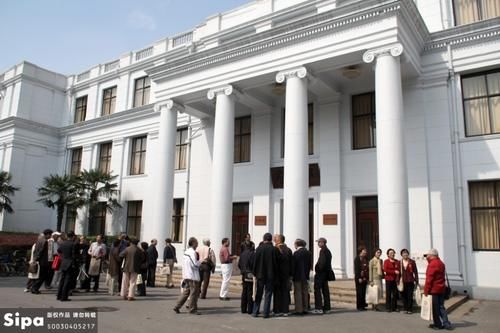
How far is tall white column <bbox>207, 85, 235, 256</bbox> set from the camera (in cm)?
1608

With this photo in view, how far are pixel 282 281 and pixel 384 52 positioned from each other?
8152 mm

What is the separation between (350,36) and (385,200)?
563 centimetres

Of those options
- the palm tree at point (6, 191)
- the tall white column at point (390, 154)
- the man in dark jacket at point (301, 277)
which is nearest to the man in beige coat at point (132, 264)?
the man in dark jacket at point (301, 277)

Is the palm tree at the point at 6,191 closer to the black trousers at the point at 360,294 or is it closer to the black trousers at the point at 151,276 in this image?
the black trousers at the point at 151,276

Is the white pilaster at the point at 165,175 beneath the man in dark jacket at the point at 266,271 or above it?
above

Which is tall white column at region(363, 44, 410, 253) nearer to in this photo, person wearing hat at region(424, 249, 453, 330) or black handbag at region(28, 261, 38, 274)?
person wearing hat at region(424, 249, 453, 330)

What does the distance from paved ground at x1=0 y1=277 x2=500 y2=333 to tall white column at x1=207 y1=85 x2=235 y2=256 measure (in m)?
4.39

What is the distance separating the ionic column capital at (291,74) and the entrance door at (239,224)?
21.6 ft

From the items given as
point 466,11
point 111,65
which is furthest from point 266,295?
point 111,65

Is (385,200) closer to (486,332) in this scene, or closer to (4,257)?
(486,332)

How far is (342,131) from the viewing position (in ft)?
56.5

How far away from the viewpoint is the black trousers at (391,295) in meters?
10.4

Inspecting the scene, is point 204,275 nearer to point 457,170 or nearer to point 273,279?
point 273,279

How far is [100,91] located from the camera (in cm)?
2803
